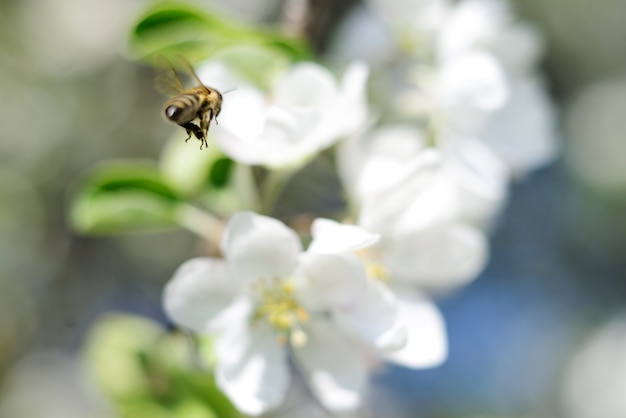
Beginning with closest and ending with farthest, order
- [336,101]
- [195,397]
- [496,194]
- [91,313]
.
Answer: [336,101]
[195,397]
[496,194]
[91,313]

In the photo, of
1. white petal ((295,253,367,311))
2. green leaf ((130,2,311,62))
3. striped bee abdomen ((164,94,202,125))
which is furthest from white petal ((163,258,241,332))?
green leaf ((130,2,311,62))

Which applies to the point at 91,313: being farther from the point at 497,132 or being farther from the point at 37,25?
the point at 497,132

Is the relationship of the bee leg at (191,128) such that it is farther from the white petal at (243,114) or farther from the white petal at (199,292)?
the white petal at (199,292)

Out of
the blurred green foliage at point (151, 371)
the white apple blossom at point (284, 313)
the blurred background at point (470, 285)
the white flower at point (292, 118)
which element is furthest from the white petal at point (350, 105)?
the blurred background at point (470, 285)

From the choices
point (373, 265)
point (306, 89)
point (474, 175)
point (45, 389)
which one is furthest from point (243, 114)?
point (45, 389)

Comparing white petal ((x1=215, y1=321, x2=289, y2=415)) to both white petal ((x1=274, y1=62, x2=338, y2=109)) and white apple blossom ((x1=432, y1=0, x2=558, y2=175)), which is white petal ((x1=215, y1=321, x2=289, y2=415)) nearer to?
white petal ((x1=274, y1=62, x2=338, y2=109))

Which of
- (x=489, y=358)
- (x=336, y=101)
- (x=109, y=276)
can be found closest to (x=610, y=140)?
(x=489, y=358)
